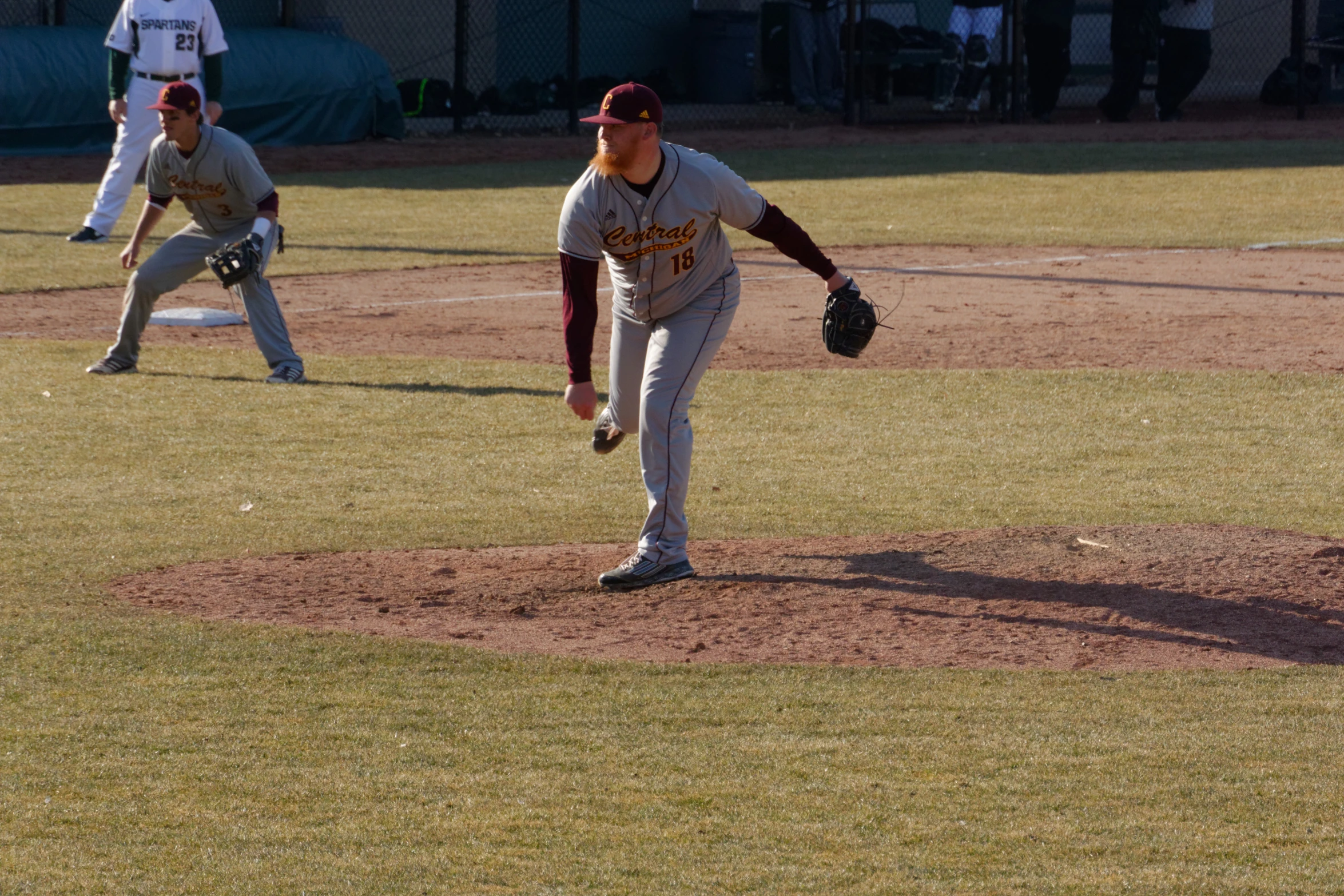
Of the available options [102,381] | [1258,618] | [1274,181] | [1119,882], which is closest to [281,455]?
[102,381]

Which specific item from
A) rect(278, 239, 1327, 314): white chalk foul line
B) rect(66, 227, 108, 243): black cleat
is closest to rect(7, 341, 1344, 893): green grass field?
rect(278, 239, 1327, 314): white chalk foul line

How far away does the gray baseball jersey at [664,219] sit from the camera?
18.8 ft

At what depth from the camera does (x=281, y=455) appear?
812 cm

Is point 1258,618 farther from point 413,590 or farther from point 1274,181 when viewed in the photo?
point 1274,181

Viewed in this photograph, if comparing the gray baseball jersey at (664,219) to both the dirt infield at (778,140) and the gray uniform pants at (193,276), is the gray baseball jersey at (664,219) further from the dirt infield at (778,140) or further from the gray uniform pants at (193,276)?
the dirt infield at (778,140)

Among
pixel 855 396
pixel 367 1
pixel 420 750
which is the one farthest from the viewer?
pixel 367 1

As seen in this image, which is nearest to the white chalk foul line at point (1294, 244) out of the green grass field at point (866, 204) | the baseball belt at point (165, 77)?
the green grass field at point (866, 204)

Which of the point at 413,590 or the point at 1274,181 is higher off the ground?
the point at 1274,181

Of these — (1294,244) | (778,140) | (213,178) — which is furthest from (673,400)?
(778,140)

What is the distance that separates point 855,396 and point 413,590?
4.15 m

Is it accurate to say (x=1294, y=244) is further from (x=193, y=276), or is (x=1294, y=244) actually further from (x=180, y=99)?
(x=180, y=99)

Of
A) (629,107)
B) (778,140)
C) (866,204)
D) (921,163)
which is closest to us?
(629,107)

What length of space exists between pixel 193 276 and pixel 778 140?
14405 mm

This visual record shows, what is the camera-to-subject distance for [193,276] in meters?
9.64
